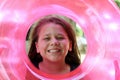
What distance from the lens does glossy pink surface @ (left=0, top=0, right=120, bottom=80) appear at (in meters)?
0.79

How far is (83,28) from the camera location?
819mm

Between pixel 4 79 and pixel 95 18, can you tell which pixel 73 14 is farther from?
pixel 4 79

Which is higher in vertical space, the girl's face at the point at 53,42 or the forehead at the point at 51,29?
the forehead at the point at 51,29

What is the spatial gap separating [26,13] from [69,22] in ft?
0.42

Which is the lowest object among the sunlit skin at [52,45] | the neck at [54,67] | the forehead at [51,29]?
the neck at [54,67]

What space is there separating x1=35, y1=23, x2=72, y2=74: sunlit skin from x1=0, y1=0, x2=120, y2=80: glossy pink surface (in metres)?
0.03

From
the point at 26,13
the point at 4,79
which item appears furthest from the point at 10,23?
the point at 4,79

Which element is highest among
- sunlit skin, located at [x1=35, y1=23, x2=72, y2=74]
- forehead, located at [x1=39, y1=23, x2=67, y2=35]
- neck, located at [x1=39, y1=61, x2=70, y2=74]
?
forehead, located at [x1=39, y1=23, x2=67, y2=35]

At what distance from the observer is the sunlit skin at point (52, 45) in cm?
81

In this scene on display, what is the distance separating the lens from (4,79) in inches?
31.0

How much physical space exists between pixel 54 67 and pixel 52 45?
69mm

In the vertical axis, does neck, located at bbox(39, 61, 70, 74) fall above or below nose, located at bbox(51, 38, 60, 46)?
below

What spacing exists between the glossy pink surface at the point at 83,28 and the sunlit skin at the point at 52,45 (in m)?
0.03

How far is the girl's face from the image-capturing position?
0.81 meters
